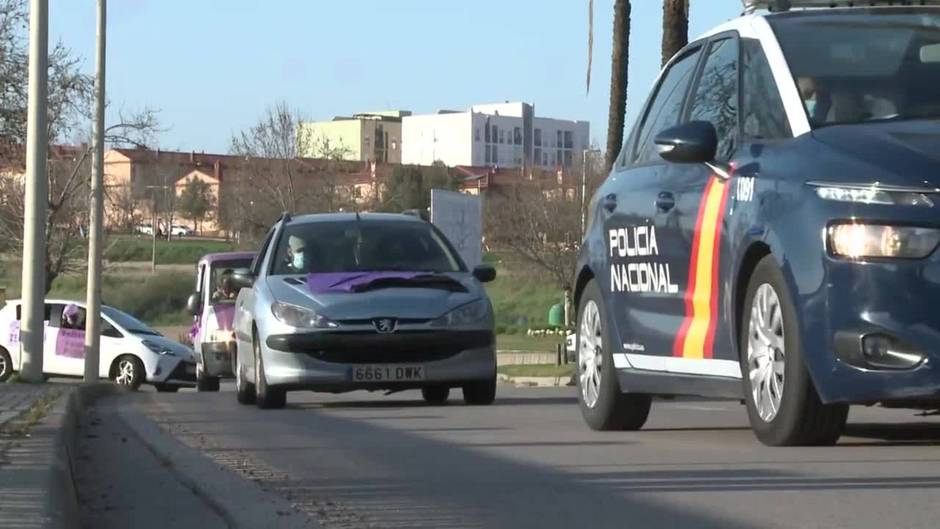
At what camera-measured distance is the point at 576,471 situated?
26.2 ft

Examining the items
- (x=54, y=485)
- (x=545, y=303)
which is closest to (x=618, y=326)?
(x=54, y=485)

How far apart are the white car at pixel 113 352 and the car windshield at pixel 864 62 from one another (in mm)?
23641

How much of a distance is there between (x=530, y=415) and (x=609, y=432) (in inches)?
90.3

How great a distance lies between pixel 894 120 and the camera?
27.4 ft

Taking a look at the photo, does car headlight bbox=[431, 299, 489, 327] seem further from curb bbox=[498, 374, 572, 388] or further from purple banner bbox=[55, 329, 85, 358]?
purple banner bbox=[55, 329, 85, 358]

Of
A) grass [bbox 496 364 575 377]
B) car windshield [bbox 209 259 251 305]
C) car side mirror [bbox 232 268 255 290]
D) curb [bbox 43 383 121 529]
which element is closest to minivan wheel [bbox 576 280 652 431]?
curb [bbox 43 383 121 529]

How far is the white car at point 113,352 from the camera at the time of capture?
31891mm

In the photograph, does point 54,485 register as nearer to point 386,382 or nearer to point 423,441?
point 423,441

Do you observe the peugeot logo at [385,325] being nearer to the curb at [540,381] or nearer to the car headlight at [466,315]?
the car headlight at [466,315]

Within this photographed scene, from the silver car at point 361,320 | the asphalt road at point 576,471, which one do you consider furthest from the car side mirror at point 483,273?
the asphalt road at point 576,471

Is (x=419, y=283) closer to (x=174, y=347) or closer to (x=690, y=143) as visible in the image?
(x=690, y=143)

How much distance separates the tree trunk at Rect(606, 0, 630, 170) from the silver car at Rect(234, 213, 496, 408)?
17506 mm

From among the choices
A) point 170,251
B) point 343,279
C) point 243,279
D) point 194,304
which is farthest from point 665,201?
point 170,251

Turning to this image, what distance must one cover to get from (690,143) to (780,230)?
92cm
